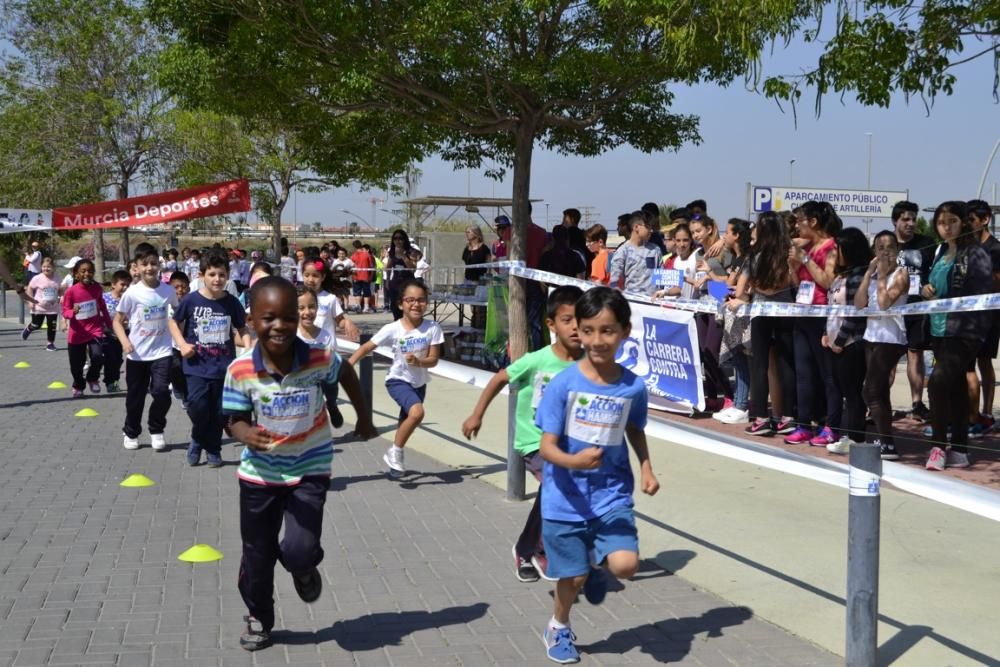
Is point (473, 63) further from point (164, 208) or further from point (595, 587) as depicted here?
point (595, 587)

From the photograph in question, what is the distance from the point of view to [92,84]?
28.7 meters

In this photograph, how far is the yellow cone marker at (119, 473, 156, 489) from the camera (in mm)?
8172

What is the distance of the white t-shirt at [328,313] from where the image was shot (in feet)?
30.5

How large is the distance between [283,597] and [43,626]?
43.5 inches

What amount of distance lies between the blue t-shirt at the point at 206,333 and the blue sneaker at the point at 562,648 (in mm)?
4739

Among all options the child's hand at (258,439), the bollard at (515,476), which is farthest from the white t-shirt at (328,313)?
the child's hand at (258,439)

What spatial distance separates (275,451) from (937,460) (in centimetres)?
523

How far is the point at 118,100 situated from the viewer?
28953 millimetres

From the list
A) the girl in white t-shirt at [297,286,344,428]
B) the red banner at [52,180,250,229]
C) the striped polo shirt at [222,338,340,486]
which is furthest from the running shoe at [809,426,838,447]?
the red banner at [52,180,250,229]

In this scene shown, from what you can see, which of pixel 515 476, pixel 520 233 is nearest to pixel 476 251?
pixel 520 233

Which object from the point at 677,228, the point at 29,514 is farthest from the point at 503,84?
the point at 29,514

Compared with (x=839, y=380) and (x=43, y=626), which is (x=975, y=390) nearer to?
(x=839, y=380)

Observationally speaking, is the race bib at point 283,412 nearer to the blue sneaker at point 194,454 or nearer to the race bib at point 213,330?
the race bib at point 213,330

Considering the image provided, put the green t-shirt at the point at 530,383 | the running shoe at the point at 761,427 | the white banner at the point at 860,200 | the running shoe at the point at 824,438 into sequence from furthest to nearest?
the white banner at the point at 860,200 → the running shoe at the point at 761,427 → the running shoe at the point at 824,438 → the green t-shirt at the point at 530,383
